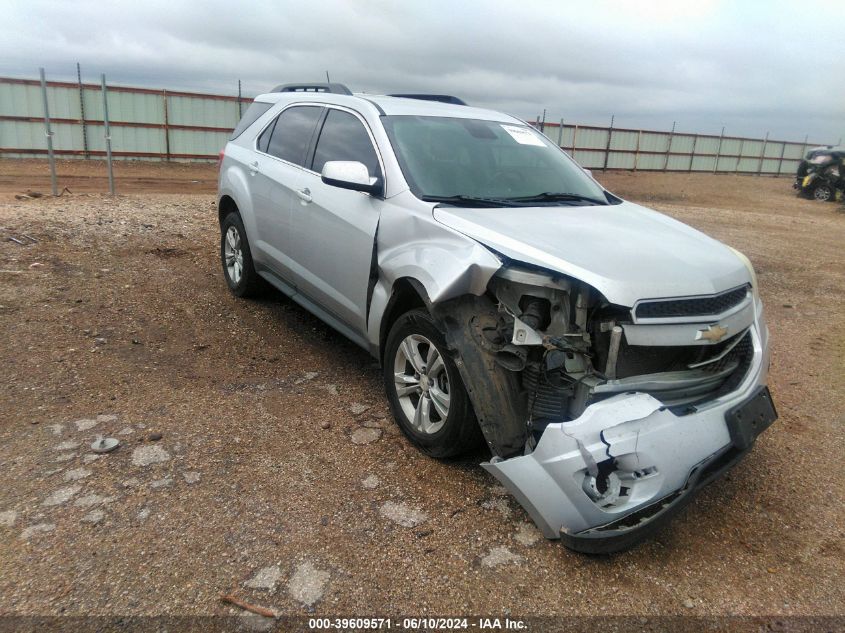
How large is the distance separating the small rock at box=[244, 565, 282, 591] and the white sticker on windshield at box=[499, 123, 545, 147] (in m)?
3.08

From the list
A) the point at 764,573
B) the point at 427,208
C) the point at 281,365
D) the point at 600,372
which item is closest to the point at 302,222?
the point at 281,365

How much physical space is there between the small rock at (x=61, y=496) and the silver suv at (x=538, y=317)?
5.33 feet

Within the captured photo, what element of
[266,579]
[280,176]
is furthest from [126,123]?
[266,579]

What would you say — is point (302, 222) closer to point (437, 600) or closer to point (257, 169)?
point (257, 169)

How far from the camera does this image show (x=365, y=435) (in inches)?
144

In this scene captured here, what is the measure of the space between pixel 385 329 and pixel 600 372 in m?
1.34

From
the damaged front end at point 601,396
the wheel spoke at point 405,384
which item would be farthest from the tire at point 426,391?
the damaged front end at point 601,396

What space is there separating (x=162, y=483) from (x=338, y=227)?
1790 mm

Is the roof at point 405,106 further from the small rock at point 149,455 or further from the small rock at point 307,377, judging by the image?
the small rock at point 149,455

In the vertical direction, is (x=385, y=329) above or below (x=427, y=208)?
below

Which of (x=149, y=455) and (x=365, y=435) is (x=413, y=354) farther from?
(x=149, y=455)

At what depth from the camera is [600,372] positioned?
2.72 meters

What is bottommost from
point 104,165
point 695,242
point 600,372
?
point 104,165

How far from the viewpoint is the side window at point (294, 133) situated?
4.73 metres
